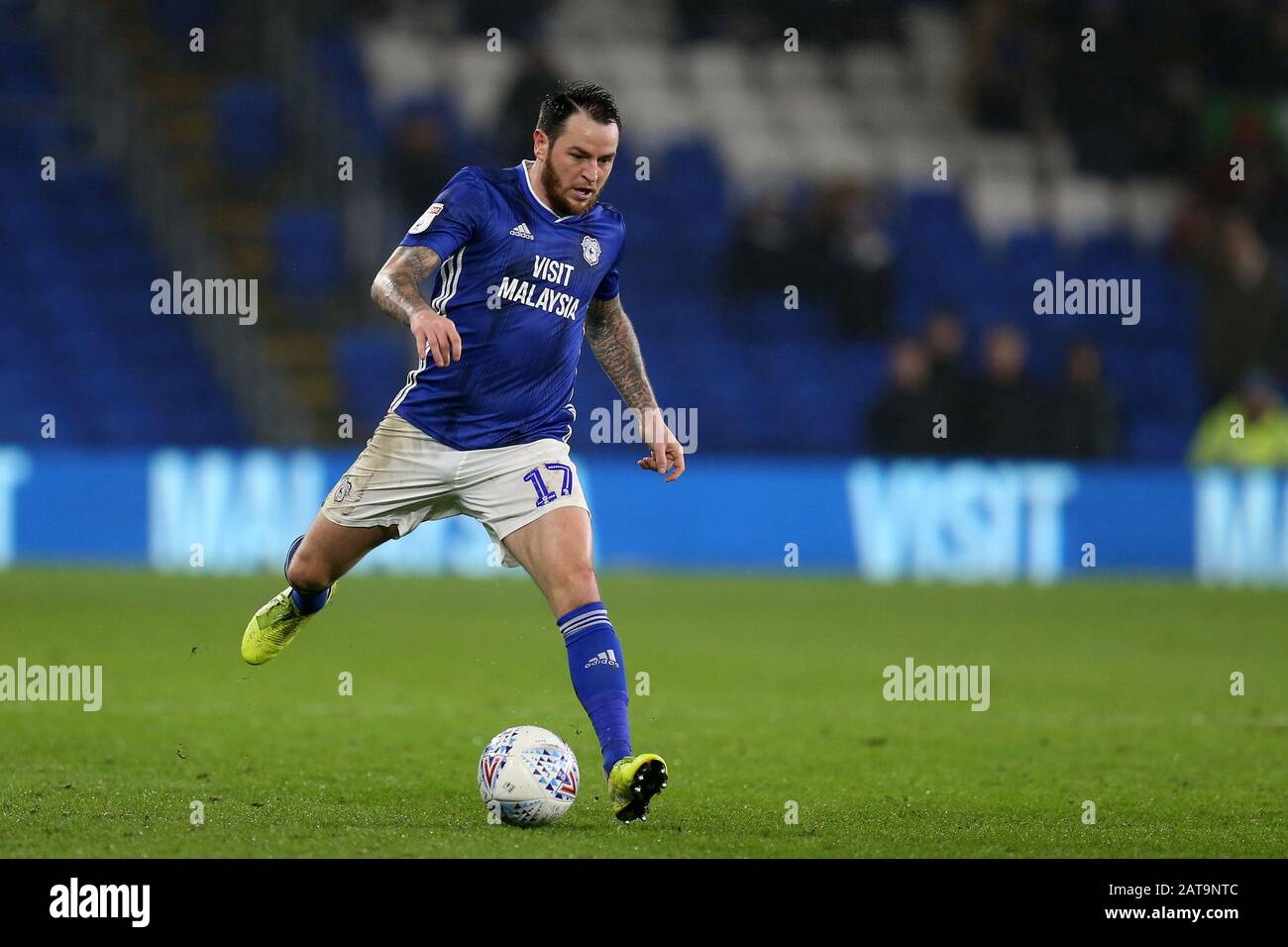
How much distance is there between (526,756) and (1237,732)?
3591 millimetres

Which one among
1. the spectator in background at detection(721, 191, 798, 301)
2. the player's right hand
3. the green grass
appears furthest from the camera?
the spectator in background at detection(721, 191, 798, 301)

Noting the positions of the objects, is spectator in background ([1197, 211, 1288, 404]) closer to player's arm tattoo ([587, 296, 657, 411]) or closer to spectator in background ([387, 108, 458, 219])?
spectator in background ([387, 108, 458, 219])

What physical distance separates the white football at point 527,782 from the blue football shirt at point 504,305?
3.23ft

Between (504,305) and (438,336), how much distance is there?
721mm

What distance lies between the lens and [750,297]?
1831 centimetres

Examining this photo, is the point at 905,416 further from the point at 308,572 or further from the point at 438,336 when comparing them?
the point at 438,336

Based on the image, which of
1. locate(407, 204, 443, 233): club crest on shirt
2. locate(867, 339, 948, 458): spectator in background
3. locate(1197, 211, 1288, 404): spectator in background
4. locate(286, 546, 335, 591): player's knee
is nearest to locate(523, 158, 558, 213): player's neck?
locate(407, 204, 443, 233): club crest on shirt

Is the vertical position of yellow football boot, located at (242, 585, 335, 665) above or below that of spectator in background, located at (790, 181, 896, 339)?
below

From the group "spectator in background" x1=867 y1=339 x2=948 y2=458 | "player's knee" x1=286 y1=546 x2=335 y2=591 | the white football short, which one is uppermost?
"spectator in background" x1=867 y1=339 x2=948 y2=458

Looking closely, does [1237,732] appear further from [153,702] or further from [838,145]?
[838,145]

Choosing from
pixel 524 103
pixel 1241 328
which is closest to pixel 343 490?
pixel 524 103

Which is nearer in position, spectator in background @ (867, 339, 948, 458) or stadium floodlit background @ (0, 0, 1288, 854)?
stadium floodlit background @ (0, 0, 1288, 854)

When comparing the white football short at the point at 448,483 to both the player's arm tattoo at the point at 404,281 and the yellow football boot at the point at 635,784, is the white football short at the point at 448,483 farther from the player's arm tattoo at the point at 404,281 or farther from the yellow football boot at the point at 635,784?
the yellow football boot at the point at 635,784

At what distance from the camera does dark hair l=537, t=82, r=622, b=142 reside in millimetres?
5617
